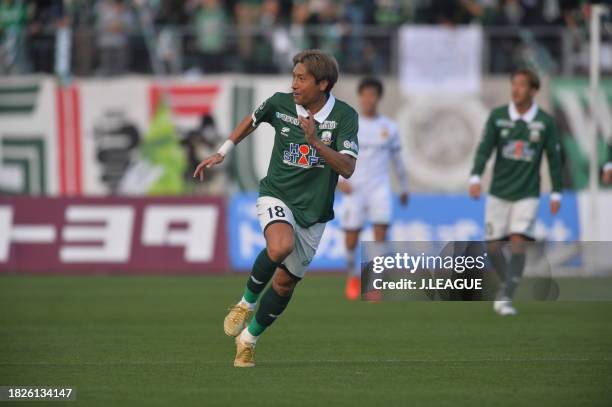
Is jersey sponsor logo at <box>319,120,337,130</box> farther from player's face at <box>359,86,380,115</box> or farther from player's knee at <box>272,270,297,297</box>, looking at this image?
player's face at <box>359,86,380,115</box>

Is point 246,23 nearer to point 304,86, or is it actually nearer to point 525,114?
point 525,114

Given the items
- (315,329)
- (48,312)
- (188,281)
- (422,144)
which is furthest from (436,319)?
(422,144)

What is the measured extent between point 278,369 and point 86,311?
5787 millimetres

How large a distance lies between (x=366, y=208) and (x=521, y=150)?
328cm

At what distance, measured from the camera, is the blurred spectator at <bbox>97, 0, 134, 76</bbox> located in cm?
2423

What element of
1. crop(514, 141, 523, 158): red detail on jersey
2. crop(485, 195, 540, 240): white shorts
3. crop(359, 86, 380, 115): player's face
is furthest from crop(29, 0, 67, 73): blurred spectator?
crop(514, 141, 523, 158): red detail on jersey

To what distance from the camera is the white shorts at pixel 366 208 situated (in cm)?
1745

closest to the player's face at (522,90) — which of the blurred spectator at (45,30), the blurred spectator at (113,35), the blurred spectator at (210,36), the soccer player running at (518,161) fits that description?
the soccer player running at (518,161)

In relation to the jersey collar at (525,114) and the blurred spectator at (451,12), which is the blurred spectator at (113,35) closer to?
the blurred spectator at (451,12)

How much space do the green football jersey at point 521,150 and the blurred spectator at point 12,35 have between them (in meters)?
12.1

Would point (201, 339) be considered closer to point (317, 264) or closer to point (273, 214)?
point (273, 214)

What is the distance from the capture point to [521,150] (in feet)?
49.2

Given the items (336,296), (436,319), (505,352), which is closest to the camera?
(505,352)

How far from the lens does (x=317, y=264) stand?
22.3m
